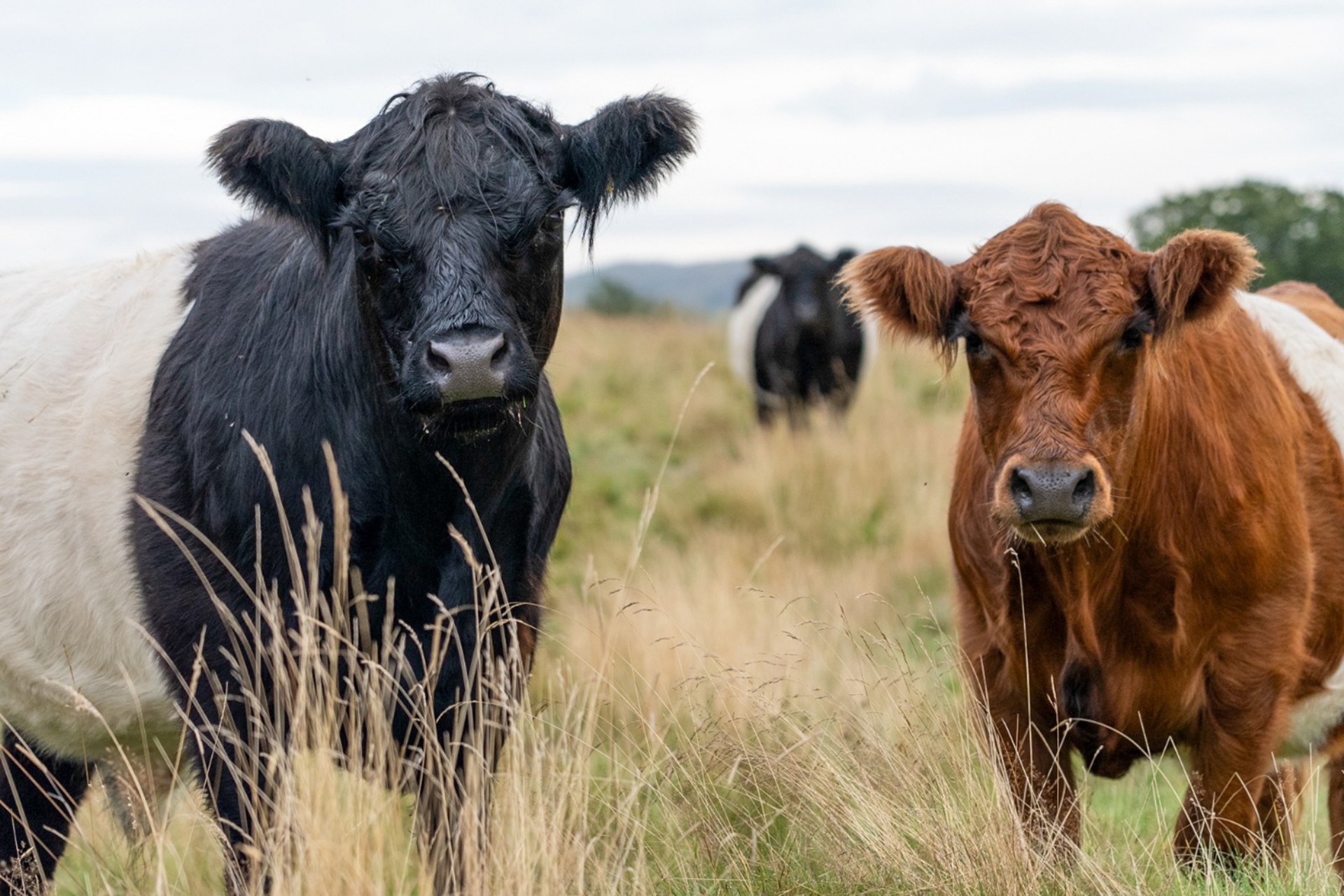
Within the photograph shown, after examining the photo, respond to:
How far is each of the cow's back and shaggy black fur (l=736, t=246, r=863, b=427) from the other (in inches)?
439

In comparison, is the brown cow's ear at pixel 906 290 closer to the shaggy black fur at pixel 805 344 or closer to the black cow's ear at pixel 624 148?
the black cow's ear at pixel 624 148

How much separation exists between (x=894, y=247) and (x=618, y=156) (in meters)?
0.92

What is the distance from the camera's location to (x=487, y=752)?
3.65 m

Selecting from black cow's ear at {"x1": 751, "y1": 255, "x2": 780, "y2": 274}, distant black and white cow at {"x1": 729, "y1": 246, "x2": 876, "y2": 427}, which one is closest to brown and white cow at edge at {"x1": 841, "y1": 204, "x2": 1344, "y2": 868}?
distant black and white cow at {"x1": 729, "y1": 246, "x2": 876, "y2": 427}

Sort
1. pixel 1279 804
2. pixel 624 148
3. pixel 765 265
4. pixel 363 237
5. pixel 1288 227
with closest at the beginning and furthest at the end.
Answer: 1. pixel 363 237
2. pixel 624 148
3. pixel 1279 804
4. pixel 1288 227
5. pixel 765 265

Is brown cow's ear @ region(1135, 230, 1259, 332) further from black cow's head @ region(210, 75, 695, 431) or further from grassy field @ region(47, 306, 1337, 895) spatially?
black cow's head @ region(210, 75, 695, 431)

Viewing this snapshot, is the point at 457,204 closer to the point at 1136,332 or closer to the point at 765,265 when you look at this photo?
the point at 1136,332

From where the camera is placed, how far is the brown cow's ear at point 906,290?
163 inches

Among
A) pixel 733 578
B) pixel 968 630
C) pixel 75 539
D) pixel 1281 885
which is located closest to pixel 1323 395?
pixel 968 630

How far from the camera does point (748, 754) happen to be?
380cm

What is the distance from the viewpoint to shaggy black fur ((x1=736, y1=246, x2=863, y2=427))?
1557 cm

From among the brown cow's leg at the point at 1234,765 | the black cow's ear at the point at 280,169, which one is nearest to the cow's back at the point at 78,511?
the black cow's ear at the point at 280,169

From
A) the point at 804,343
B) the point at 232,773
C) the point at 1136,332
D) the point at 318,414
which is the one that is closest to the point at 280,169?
the point at 318,414

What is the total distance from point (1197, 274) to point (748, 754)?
67.3 inches
